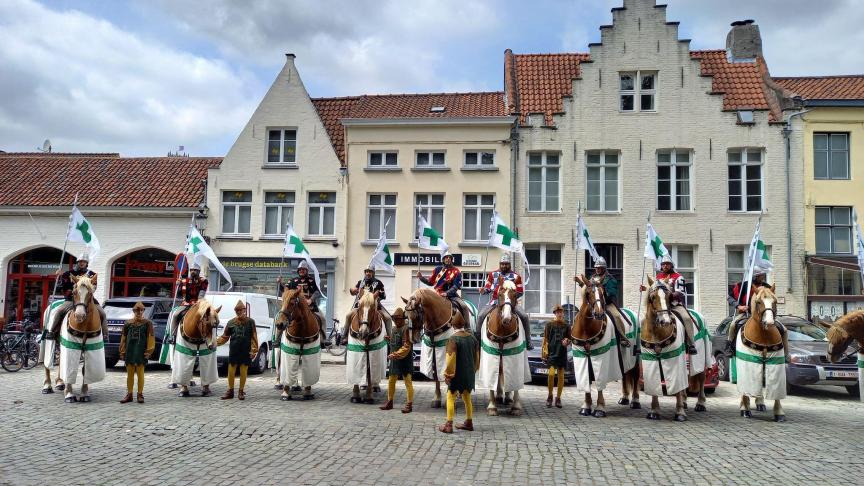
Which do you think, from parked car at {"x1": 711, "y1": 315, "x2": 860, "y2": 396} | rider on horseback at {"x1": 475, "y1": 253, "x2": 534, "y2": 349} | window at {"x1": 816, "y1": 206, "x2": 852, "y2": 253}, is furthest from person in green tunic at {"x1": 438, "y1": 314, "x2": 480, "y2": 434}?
window at {"x1": 816, "y1": 206, "x2": 852, "y2": 253}

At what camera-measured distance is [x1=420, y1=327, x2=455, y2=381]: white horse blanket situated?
10.4 metres

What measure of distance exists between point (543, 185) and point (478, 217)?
266cm

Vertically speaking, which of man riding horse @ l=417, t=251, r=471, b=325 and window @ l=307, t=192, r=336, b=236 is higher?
window @ l=307, t=192, r=336, b=236

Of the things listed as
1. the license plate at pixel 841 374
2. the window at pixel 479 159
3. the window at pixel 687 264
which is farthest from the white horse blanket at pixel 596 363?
the window at pixel 479 159

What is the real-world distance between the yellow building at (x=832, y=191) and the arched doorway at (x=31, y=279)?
27.3 metres

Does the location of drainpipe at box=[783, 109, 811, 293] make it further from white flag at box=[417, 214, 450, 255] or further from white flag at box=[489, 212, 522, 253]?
white flag at box=[417, 214, 450, 255]

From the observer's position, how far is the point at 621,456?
773 cm

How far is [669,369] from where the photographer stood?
10.1 m

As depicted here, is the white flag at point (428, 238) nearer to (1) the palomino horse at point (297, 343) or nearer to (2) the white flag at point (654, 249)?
(2) the white flag at point (654, 249)

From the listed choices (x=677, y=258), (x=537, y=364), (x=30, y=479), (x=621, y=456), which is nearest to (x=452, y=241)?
(x=677, y=258)

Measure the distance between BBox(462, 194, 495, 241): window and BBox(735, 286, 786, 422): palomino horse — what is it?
45.1 ft

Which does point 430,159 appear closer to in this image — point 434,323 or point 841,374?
point 434,323

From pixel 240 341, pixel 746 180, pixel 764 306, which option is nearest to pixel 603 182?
pixel 746 180

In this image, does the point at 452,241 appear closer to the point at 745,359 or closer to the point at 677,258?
the point at 677,258
